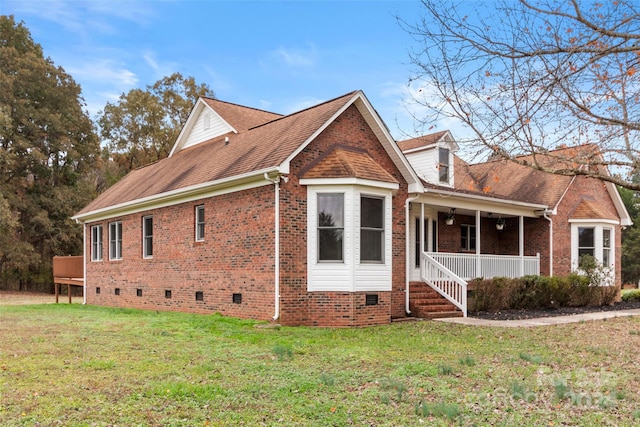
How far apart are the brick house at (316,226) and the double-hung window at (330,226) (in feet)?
0.08

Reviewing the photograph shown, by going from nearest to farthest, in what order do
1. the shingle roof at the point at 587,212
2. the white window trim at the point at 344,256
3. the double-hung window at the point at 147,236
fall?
the white window trim at the point at 344,256
the double-hung window at the point at 147,236
the shingle roof at the point at 587,212

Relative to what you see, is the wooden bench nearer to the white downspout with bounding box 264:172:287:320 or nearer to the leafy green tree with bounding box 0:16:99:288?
the leafy green tree with bounding box 0:16:99:288

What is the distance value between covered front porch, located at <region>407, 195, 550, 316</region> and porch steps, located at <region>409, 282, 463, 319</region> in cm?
13

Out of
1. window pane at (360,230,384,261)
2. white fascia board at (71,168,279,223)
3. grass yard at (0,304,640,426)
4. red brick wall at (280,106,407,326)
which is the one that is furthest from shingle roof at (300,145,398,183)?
grass yard at (0,304,640,426)

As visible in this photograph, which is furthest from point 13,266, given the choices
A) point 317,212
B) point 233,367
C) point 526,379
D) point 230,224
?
point 526,379

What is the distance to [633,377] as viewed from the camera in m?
7.43

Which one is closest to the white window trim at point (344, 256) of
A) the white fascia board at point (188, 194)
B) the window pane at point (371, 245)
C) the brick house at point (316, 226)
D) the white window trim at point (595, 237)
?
the brick house at point (316, 226)

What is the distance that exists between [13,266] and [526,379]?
1322 inches

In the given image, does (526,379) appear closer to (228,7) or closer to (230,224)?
(228,7)

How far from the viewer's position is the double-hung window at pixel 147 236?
60.9 ft

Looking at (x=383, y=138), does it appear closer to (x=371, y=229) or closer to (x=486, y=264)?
(x=371, y=229)

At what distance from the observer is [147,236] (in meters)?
18.6

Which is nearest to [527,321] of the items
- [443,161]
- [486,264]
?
[486,264]

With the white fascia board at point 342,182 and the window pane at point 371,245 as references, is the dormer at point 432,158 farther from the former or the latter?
the white fascia board at point 342,182
